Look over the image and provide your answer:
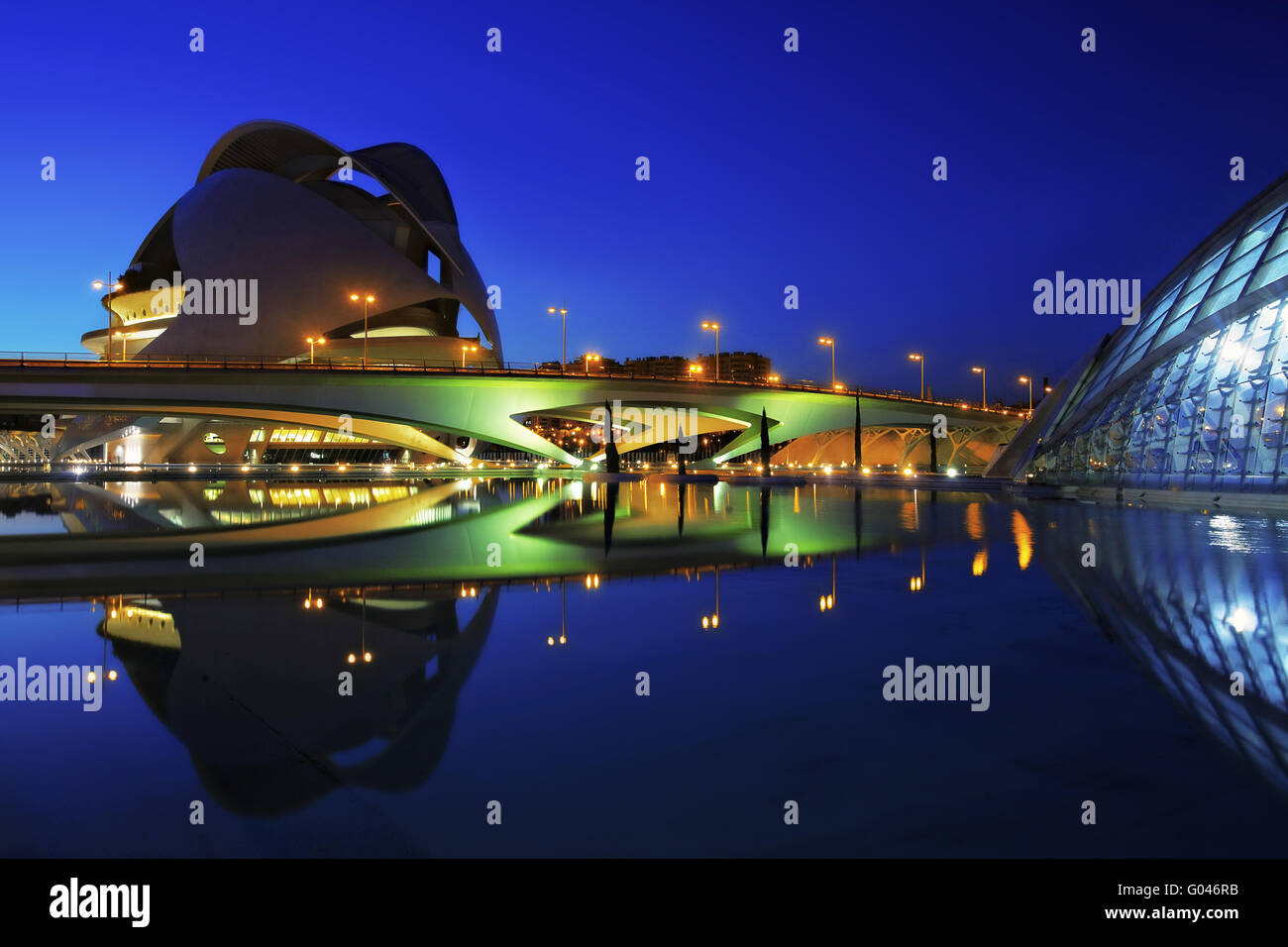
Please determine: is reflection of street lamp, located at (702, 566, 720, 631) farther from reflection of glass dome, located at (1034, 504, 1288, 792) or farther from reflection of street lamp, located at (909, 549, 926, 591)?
reflection of glass dome, located at (1034, 504, 1288, 792)

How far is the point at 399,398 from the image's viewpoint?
168 feet

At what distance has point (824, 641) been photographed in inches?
291

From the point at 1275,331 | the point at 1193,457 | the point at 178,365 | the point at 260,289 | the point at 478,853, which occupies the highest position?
the point at 260,289

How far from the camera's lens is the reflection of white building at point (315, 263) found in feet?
201

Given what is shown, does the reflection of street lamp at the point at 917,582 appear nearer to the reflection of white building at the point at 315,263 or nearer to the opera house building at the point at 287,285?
the opera house building at the point at 287,285

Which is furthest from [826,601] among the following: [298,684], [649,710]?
[298,684]

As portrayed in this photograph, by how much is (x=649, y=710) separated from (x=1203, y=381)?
2627 centimetres

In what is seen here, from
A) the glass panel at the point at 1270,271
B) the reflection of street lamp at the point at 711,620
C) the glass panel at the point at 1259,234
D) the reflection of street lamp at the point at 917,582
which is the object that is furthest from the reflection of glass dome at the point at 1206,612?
the glass panel at the point at 1259,234

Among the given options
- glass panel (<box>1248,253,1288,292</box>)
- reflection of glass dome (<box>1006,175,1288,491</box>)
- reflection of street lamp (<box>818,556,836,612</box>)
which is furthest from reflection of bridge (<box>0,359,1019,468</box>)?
reflection of street lamp (<box>818,556,836,612</box>)

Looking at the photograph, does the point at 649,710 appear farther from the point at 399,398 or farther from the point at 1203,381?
the point at 399,398

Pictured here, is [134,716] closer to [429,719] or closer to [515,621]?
[429,719]

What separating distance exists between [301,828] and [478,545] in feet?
37.3

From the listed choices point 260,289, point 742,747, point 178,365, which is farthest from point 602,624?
point 260,289

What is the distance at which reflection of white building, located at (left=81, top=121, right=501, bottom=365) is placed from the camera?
61344mm
